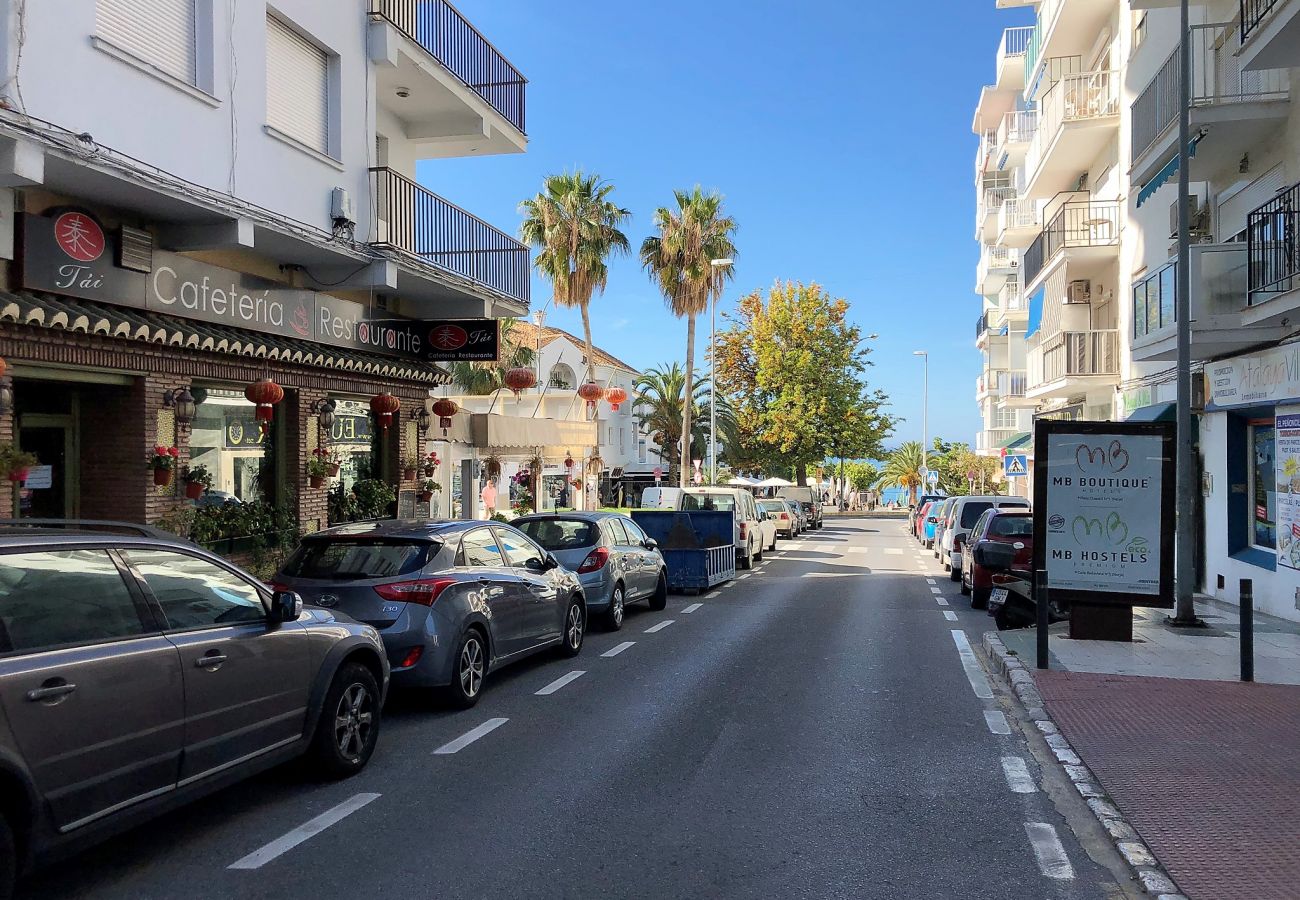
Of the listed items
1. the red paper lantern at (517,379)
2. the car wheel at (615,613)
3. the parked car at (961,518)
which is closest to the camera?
the car wheel at (615,613)

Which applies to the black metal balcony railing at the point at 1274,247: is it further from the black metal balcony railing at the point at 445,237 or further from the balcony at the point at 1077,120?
the black metal balcony railing at the point at 445,237

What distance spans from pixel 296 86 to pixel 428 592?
874 cm

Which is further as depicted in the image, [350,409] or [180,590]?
[350,409]

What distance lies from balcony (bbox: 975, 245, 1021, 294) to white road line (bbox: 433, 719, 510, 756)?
4068 cm

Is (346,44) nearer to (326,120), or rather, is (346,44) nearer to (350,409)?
(326,120)

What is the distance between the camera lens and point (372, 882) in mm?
4676

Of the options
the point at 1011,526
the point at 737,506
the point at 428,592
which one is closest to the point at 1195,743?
the point at 428,592

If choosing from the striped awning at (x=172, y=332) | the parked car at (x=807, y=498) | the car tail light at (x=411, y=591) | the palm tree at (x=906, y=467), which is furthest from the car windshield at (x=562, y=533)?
the palm tree at (x=906, y=467)

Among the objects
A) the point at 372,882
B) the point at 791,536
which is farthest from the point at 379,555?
the point at 791,536

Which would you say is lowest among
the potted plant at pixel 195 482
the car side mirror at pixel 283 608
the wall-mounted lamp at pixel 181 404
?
the car side mirror at pixel 283 608

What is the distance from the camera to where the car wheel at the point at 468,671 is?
8070 mm

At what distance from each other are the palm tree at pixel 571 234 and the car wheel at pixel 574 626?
22313 mm

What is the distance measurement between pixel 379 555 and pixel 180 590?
119 inches

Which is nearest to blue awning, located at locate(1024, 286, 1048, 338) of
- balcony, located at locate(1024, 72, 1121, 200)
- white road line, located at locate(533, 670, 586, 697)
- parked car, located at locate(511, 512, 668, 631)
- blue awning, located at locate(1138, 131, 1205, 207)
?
balcony, located at locate(1024, 72, 1121, 200)
